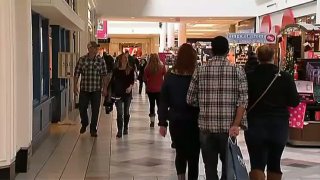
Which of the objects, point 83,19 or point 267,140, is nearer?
point 267,140

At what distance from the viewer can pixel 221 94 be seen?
15.4ft

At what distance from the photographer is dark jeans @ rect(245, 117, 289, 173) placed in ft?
16.2

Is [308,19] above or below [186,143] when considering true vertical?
above

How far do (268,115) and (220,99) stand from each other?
1.94 feet

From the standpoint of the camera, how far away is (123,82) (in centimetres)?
961

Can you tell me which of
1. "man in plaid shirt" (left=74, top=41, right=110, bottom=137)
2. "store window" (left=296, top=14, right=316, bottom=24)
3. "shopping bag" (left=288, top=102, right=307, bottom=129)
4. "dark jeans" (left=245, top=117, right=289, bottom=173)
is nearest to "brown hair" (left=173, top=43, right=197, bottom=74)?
"dark jeans" (left=245, top=117, right=289, bottom=173)

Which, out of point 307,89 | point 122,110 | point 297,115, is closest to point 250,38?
point 307,89

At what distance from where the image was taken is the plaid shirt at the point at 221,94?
15.3ft

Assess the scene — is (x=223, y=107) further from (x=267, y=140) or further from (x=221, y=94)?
(x=267, y=140)

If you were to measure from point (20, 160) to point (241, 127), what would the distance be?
330cm

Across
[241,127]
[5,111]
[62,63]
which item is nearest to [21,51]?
[5,111]

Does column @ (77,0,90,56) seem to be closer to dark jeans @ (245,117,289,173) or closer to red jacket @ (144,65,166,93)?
red jacket @ (144,65,166,93)

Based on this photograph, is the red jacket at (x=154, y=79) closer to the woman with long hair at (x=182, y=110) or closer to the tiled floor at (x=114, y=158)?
the tiled floor at (x=114, y=158)

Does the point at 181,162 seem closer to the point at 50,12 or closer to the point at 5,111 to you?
the point at 5,111
